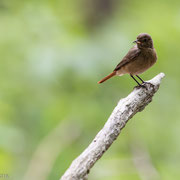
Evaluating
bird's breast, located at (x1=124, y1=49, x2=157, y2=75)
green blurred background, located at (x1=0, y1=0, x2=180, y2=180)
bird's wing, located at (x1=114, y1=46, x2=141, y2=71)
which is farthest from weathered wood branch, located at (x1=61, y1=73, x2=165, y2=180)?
green blurred background, located at (x1=0, y1=0, x2=180, y2=180)

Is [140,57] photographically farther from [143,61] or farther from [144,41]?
[144,41]

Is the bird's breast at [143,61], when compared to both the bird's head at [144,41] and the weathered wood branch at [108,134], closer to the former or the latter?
the bird's head at [144,41]

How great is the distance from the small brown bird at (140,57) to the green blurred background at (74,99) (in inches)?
14.0

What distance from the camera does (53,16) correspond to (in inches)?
285

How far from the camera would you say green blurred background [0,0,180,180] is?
5154 mm

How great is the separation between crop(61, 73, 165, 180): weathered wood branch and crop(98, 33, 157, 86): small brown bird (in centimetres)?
121

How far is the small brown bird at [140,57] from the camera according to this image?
17.6ft

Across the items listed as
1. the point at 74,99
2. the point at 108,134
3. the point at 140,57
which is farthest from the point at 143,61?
the point at 108,134

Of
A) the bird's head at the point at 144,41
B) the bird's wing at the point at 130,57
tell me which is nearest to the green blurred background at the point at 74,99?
the bird's wing at the point at 130,57

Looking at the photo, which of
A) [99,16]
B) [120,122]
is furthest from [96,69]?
[99,16]

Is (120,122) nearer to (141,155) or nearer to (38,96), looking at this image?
(141,155)

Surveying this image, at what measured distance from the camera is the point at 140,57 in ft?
17.7

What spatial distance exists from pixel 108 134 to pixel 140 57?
100 inches

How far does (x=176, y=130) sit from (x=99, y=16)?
3.18 metres
